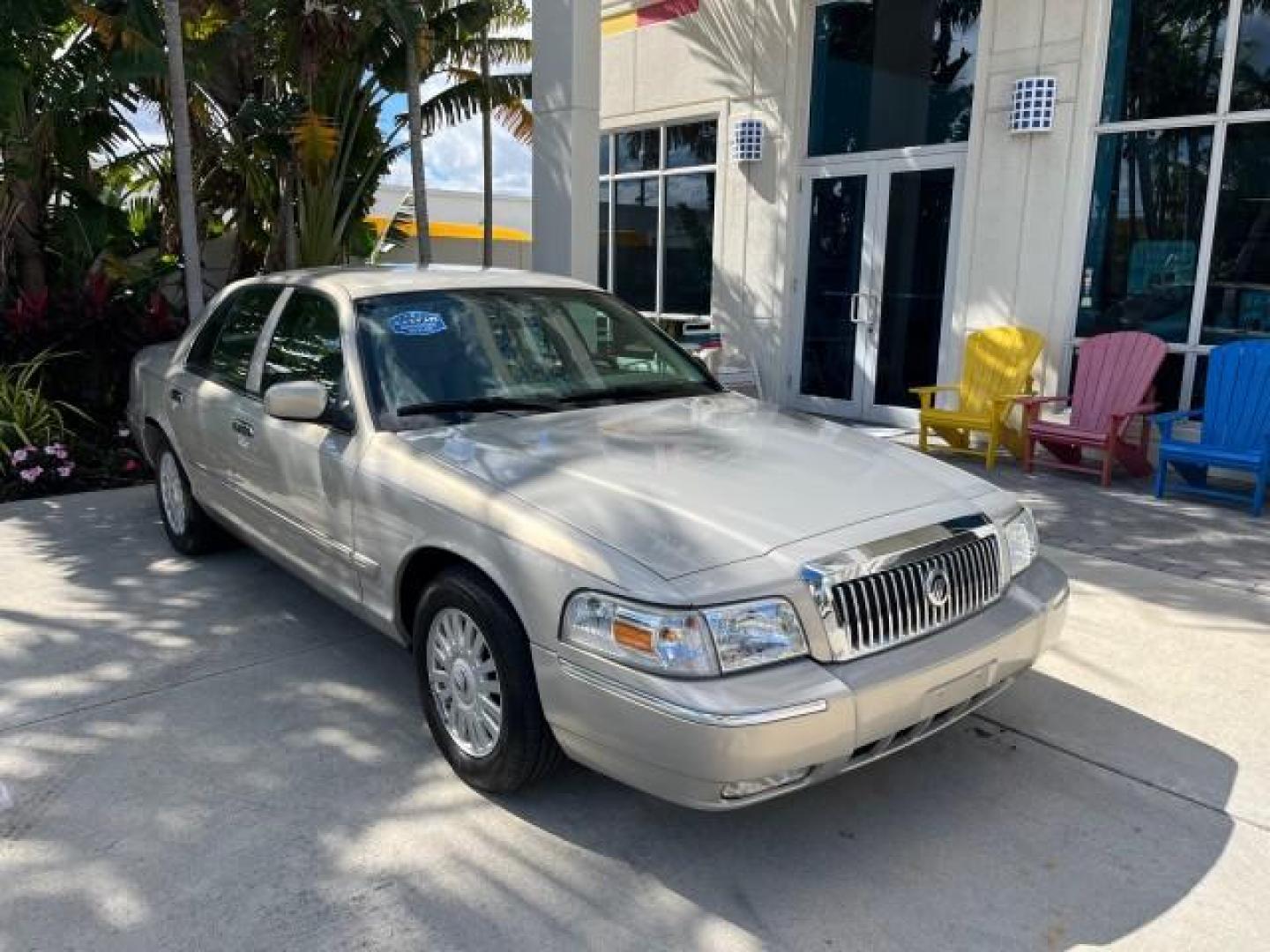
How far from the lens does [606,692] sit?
2.60 meters

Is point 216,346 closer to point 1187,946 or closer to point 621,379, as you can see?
point 621,379

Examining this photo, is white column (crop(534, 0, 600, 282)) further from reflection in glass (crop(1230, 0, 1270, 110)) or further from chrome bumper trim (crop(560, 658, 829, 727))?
chrome bumper trim (crop(560, 658, 829, 727))

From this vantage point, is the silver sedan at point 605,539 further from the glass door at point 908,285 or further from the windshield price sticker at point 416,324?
the glass door at point 908,285

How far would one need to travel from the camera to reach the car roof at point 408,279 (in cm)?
414

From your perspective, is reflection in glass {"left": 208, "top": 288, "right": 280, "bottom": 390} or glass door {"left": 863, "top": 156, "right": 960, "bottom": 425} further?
glass door {"left": 863, "top": 156, "right": 960, "bottom": 425}

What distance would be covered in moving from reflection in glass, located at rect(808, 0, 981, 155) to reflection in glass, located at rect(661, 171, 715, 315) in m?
1.65

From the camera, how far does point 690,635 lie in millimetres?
2553

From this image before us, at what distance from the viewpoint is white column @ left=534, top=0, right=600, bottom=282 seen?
8.77 metres

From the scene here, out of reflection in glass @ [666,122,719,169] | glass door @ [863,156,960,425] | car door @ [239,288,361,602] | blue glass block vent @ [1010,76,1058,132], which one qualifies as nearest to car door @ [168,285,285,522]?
car door @ [239,288,361,602]

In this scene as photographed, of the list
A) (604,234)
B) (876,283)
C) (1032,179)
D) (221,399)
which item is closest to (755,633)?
(221,399)

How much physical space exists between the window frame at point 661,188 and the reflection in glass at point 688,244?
0.15ft

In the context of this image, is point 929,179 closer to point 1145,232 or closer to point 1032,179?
point 1032,179

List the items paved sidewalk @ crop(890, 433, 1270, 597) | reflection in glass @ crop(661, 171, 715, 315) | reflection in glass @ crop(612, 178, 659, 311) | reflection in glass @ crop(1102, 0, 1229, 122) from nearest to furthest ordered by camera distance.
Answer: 1. paved sidewalk @ crop(890, 433, 1270, 597)
2. reflection in glass @ crop(1102, 0, 1229, 122)
3. reflection in glass @ crop(661, 171, 715, 315)
4. reflection in glass @ crop(612, 178, 659, 311)

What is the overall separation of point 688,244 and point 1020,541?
8940 millimetres
